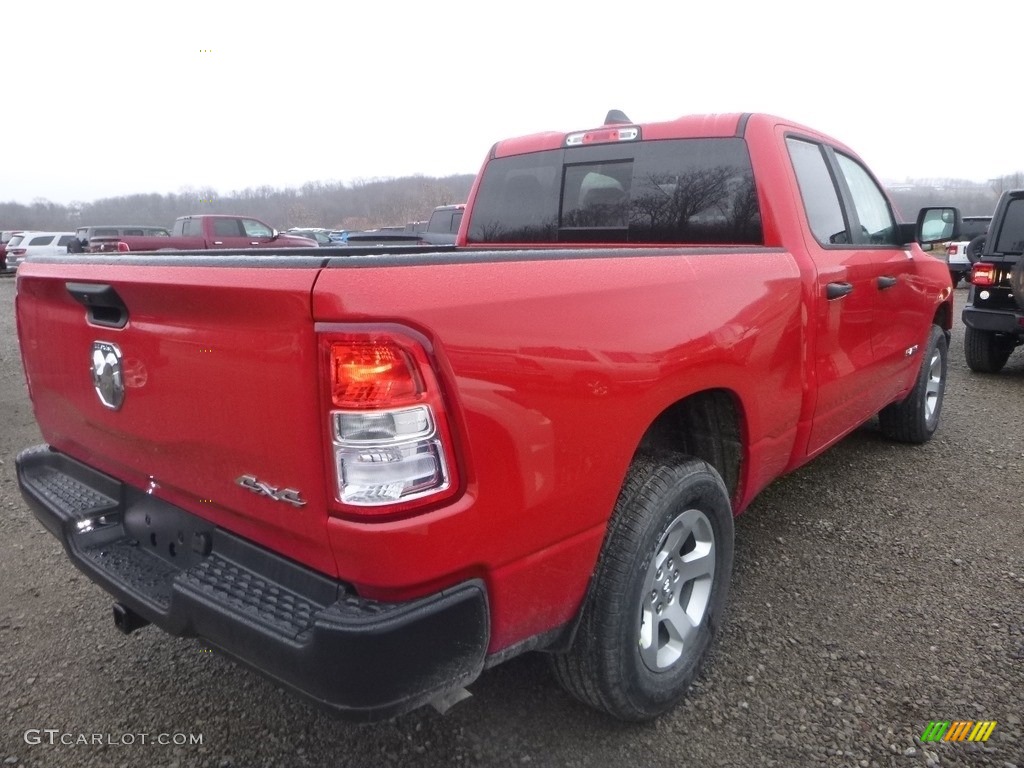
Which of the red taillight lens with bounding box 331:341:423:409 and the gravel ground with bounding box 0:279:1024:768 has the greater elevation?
the red taillight lens with bounding box 331:341:423:409

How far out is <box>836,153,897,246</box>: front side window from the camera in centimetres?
366

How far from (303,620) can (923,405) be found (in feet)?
14.7

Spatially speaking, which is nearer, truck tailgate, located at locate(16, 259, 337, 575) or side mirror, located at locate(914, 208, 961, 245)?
truck tailgate, located at locate(16, 259, 337, 575)

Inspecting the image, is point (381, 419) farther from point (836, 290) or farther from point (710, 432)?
point (836, 290)

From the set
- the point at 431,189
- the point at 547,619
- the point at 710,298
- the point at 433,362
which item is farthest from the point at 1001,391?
the point at 431,189

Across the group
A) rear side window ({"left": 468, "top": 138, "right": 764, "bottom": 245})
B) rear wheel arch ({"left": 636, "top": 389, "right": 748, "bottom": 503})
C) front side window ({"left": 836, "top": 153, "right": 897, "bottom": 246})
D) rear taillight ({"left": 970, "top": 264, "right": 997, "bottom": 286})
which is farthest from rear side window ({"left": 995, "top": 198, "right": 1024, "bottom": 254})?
rear wheel arch ({"left": 636, "top": 389, "right": 748, "bottom": 503})

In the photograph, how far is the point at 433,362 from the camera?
1490 millimetres

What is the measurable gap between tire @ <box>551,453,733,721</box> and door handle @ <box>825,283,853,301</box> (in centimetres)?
107

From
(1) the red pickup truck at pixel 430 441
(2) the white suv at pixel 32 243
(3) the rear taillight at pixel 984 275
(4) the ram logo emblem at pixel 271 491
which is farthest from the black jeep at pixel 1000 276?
(2) the white suv at pixel 32 243

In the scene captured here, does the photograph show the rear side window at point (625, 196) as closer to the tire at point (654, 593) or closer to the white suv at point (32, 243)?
the tire at point (654, 593)

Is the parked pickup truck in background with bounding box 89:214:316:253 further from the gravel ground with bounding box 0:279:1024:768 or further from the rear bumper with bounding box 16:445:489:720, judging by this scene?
the rear bumper with bounding box 16:445:489:720

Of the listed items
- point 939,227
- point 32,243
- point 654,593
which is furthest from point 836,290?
point 32,243

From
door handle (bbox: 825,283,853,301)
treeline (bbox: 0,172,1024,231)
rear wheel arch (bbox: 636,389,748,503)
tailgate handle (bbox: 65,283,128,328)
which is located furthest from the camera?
treeline (bbox: 0,172,1024,231)

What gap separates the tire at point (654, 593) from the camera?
2004mm
